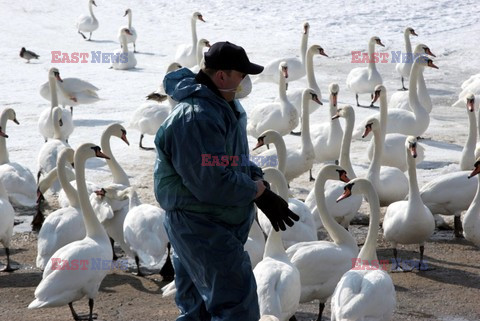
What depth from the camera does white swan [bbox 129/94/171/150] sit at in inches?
485

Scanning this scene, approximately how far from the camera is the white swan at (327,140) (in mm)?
11180

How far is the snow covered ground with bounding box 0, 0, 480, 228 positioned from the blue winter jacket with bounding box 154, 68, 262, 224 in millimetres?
5745

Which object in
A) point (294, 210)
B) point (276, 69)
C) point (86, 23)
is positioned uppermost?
point (86, 23)

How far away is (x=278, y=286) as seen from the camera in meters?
6.34

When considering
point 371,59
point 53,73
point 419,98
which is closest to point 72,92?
point 53,73

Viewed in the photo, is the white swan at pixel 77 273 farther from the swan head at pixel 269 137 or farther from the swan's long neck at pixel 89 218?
the swan head at pixel 269 137

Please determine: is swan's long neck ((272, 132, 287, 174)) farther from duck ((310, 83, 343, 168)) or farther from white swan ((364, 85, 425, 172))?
duck ((310, 83, 343, 168))

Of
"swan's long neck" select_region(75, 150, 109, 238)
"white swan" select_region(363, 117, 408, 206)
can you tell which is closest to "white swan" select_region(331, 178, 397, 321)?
"swan's long neck" select_region(75, 150, 109, 238)

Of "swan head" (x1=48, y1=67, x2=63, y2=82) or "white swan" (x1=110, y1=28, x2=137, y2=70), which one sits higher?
"white swan" (x1=110, y1=28, x2=137, y2=70)

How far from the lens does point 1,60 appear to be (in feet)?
61.6

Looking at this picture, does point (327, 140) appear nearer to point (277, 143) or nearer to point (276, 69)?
point (277, 143)

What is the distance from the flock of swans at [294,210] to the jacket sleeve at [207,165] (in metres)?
0.63

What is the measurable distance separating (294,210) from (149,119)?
4.73 m

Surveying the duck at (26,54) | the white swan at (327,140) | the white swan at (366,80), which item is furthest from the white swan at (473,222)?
the duck at (26,54)
